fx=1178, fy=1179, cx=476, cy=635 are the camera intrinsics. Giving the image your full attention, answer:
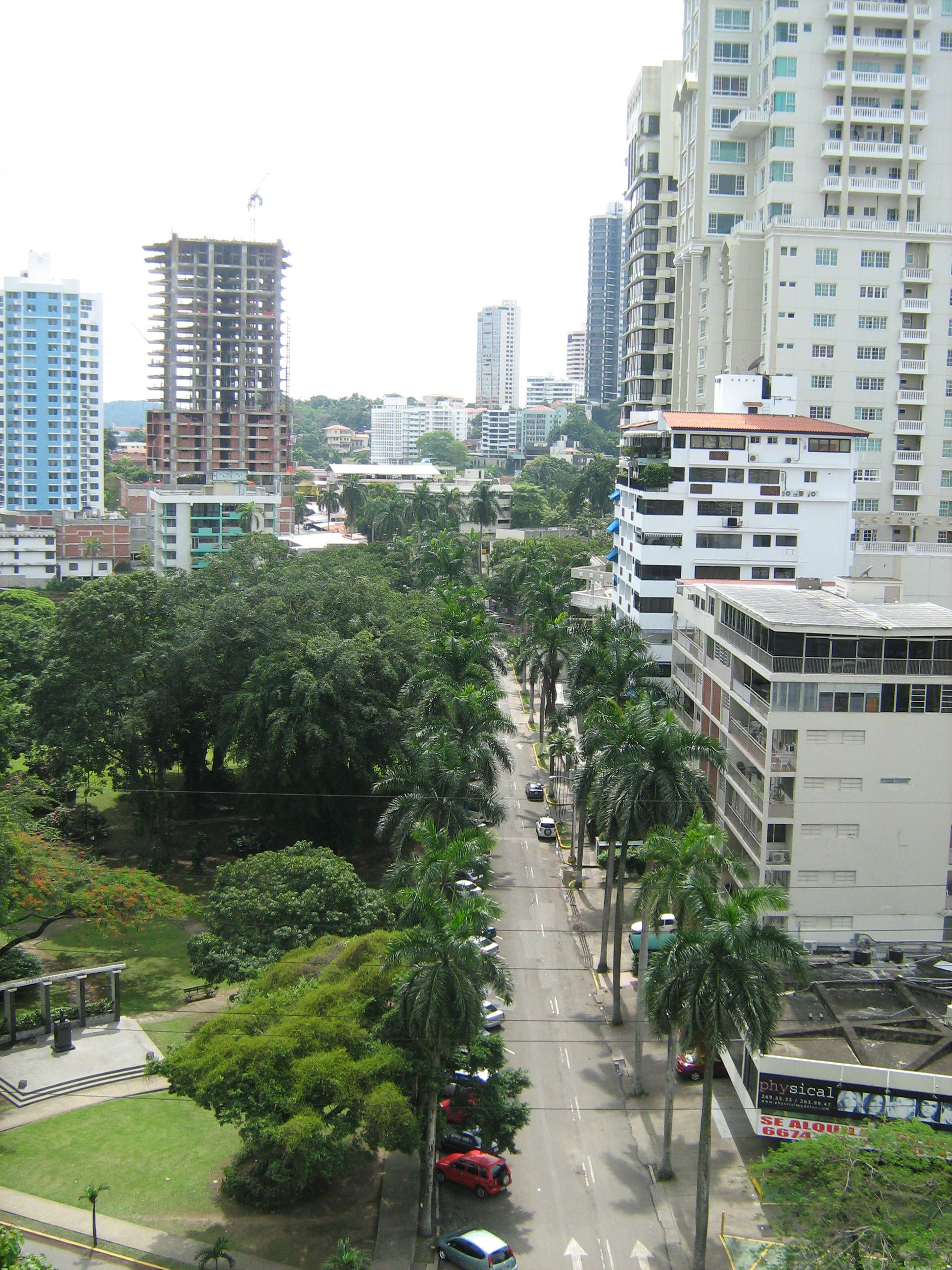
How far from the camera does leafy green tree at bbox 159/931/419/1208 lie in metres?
27.9

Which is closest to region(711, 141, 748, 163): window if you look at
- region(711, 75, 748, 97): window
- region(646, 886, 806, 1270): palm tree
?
region(711, 75, 748, 97): window

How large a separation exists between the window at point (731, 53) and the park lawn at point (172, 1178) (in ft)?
267

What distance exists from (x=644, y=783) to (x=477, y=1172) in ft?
41.7

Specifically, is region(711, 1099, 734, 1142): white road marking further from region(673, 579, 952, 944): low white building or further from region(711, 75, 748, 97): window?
region(711, 75, 748, 97): window

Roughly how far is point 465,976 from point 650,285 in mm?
82338

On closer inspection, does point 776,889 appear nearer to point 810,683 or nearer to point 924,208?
point 810,683

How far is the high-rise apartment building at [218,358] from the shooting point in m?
168

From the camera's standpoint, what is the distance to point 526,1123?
105 feet

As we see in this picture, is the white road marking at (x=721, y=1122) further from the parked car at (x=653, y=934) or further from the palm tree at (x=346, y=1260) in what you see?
the palm tree at (x=346, y=1260)

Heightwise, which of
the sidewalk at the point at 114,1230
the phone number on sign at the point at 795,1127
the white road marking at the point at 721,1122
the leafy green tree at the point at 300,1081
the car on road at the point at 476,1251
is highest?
the leafy green tree at the point at 300,1081

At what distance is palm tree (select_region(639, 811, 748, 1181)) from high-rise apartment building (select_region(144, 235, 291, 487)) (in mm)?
141959

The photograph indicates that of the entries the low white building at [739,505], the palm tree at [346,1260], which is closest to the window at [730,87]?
the low white building at [739,505]

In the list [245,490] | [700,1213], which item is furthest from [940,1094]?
[245,490]

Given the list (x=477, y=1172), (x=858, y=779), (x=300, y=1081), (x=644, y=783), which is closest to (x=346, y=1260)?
(x=300, y=1081)
